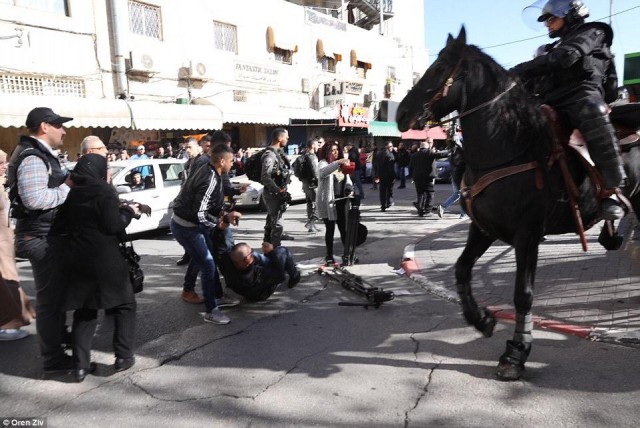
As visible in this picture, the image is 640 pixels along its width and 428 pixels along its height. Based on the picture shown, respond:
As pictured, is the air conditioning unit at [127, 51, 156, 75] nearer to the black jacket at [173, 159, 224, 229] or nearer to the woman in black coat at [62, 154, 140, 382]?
the black jacket at [173, 159, 224, 229]

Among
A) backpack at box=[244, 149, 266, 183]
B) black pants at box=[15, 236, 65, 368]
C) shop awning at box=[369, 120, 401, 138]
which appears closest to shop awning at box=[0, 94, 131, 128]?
backpack at box=[244, 149, 266, 183]

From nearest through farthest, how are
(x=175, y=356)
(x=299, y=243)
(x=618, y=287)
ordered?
(x=175, y=356) → (x=618, y=287) → (x=299, y=243)

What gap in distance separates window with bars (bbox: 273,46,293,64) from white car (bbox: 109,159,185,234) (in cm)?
1565

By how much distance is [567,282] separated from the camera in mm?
5645

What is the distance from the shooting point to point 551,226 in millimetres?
3730

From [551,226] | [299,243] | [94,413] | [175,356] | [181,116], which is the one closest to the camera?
[94,413]

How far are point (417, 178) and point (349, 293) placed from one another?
6716 mm

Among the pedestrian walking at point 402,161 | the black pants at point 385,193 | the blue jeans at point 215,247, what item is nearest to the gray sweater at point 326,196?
the blue jeans at point 215,247

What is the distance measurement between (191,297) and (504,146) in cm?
386

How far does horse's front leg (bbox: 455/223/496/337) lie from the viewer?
3.89 metres

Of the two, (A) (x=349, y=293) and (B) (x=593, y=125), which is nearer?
(B) (x=593, y=125)

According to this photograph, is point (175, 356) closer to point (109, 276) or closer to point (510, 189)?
point (109, 276)

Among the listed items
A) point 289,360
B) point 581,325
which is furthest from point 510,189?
point 289,360

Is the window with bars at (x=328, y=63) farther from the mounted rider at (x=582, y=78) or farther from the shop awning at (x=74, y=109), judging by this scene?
the mounted rider at (x=582, y=78)
